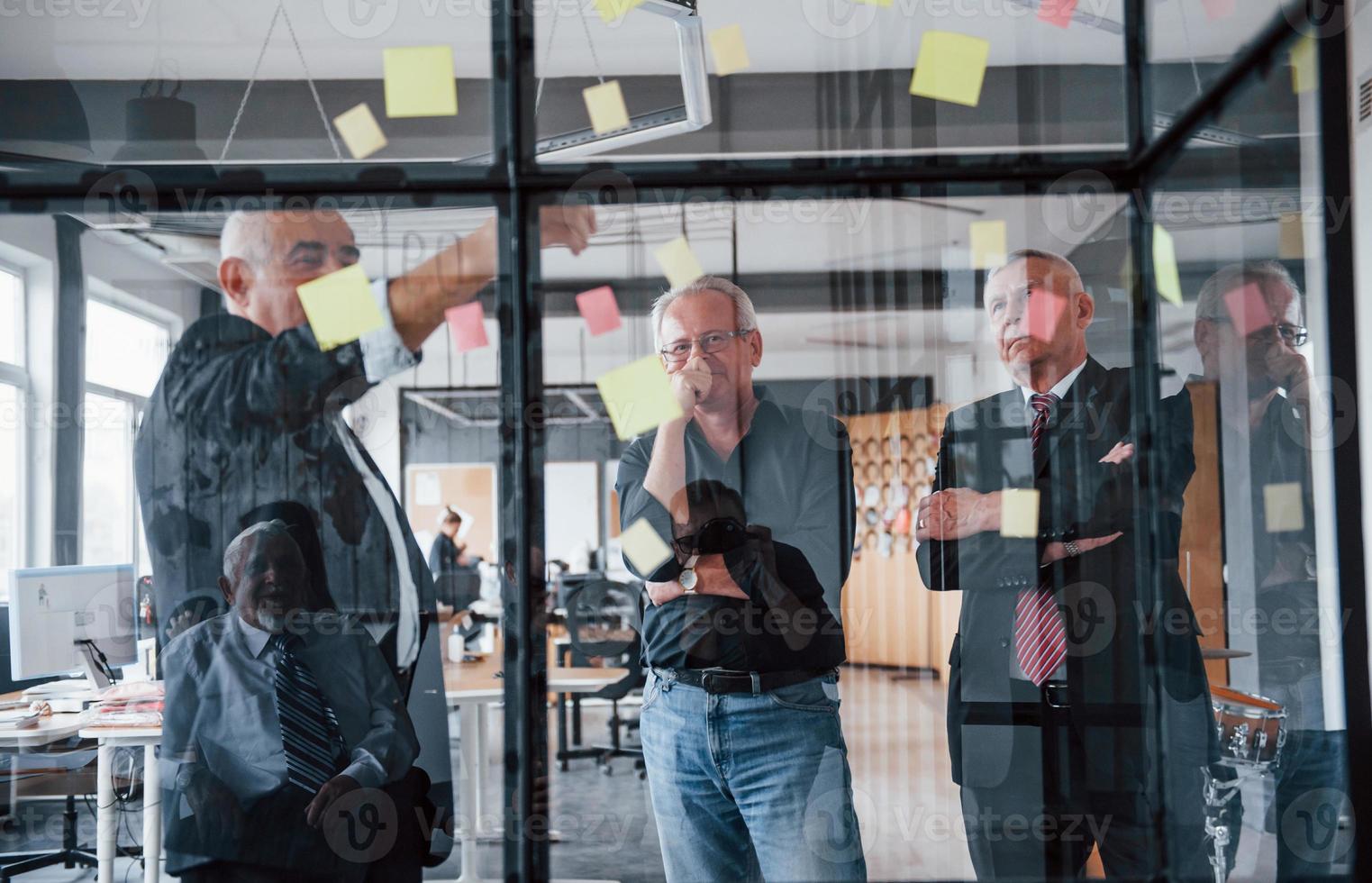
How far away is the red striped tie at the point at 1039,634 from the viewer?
6.36ft

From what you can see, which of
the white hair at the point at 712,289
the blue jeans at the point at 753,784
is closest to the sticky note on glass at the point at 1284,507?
the blue jeans at the point at 753,784

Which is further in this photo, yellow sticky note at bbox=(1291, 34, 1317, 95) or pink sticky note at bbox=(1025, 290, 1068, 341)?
pink sticky note at bbox=(1025, 290, 1068, 341)

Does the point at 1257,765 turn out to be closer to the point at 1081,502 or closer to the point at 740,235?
the point at 1081,502

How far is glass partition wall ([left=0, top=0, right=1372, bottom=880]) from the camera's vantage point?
1887 millimetres

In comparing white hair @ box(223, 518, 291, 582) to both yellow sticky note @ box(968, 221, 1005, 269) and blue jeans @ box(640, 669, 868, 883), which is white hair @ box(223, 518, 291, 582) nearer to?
blue jeans @ box(640, 669, 868, 883)

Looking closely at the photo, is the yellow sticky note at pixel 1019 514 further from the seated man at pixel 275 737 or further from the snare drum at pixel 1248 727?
the seated man at pixel 275 737

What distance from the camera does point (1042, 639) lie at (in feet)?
6.36

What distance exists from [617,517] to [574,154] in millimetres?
743

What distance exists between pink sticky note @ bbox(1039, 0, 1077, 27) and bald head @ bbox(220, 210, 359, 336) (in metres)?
1.50

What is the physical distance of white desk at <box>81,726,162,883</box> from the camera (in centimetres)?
188

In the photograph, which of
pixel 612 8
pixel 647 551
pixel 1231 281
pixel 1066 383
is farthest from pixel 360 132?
pixel 1231 281

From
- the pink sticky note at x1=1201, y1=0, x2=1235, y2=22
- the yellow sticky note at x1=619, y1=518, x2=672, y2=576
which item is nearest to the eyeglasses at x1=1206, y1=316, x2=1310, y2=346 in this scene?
the pink sticky note at x1=1201, y1=0, x2=1235, y2=22

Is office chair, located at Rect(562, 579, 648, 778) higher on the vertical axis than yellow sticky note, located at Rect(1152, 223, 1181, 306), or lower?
lower

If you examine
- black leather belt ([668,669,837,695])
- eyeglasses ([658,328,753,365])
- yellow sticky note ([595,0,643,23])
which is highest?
yellow sticky note ([595,0,643,23])
